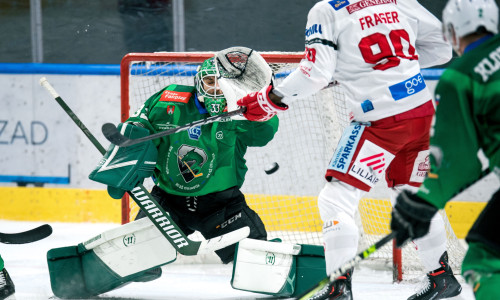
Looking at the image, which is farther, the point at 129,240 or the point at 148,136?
the point at 129,240

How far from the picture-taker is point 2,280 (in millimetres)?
2717

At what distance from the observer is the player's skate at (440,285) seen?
265 cm

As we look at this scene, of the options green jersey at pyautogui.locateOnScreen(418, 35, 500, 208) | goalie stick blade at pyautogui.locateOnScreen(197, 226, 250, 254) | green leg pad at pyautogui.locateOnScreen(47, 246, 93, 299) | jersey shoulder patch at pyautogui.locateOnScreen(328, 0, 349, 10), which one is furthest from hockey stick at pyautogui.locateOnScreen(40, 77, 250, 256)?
green jersey at pyautogui.locateOnScreen(418, 35, 500, 208)

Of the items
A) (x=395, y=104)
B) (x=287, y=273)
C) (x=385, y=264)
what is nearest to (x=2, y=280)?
(x=287, y=273)

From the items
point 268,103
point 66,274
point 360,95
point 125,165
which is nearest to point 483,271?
point 360,95

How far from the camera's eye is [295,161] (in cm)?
414

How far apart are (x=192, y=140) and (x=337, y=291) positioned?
879 millimetres

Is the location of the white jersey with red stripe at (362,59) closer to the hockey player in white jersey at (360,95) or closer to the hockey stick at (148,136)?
the hockey player in white jersey at (360,95)

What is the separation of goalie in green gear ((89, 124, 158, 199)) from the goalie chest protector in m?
0.48

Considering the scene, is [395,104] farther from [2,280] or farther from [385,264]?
[2,280]

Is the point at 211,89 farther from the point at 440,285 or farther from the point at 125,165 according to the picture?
the point at 440,285

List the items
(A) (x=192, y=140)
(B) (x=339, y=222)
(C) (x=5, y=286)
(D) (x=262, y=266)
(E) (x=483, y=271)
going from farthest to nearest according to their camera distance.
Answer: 1. (A) (x=192, y=140)
2. (D) (x=262, y=266)
3. (C) (x=5, y=286)
4. (B) (x=339, y=222)
5. (E) (x=483, y=271)

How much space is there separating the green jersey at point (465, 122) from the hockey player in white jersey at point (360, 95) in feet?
2.64

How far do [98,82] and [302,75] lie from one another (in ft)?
7.66
